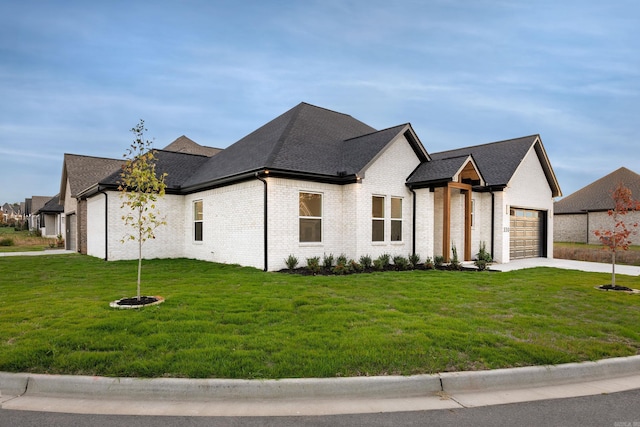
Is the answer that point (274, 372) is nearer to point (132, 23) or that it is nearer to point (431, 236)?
point (431, 236)

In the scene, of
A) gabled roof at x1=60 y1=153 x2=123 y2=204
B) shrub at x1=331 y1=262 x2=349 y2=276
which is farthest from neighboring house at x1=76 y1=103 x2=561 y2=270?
gabled roof at x1=60 y1=153 x2=123 y2=204

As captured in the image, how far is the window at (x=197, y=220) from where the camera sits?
16875mm

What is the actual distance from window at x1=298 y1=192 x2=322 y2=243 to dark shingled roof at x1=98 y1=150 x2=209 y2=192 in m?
7.61

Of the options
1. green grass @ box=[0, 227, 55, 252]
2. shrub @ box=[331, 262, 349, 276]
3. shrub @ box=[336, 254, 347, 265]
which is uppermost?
shrub @ box=[336, 254, 347, 265]

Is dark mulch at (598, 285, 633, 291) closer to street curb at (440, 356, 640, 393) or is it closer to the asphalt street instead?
street curb at (440, 356, 640, 393)

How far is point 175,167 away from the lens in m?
19.1

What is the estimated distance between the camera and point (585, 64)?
75.6ft

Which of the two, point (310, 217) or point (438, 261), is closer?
point (310, 217)

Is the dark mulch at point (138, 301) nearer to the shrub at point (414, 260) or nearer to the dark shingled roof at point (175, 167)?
the shrub at point (414, 260)

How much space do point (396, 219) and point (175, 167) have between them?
473 inches

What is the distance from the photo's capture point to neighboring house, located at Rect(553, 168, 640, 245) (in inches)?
1332

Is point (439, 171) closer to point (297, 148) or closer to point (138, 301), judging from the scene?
point (297, 148)

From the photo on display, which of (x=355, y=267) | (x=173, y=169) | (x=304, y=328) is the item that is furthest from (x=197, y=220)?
(x=304, y=328)

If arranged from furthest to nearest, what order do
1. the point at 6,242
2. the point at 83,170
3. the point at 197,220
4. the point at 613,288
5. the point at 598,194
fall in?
the point at 598,194 → the point at 6,242 → the point at 83,170 → the point at 197,220 → the point at 613,288
